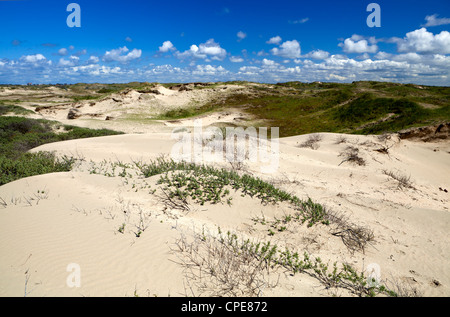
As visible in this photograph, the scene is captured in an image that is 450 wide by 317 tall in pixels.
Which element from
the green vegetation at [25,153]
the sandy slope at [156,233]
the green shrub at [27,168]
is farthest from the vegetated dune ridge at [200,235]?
the green vegetation at [25,153]

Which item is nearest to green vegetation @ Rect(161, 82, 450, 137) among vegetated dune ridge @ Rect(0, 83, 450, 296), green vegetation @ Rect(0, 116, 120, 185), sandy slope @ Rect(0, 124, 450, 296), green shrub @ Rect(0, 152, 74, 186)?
vegetated dune ridge @ Rect(0, 83, 450, 296)

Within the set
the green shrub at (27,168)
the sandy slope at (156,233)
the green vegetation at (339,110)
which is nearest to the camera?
the sandy slope at (156,233)

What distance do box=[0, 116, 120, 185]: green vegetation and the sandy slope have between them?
0.86 metres

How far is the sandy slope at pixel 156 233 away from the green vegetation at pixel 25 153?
86 centimetres

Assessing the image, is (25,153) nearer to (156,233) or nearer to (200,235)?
(156,233)

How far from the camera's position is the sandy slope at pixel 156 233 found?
120 inches

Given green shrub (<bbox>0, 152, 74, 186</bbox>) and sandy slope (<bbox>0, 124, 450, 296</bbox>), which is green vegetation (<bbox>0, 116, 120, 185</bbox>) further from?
sandy slope (<bbox>0, 124, 450, 296</bbox>)

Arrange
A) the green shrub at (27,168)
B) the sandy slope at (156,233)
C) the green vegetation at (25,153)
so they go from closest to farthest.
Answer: the sandy slope at (156,233) < the green shrub at (27,168) < the green vegetation at (25,153)

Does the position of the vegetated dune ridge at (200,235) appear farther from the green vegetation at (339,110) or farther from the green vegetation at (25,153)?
the green vegetation at (339,110)

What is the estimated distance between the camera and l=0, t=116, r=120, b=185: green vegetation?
688cm

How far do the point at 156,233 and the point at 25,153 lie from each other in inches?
334

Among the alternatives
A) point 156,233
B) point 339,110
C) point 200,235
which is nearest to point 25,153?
point 156,233

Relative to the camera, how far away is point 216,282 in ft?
9.97
